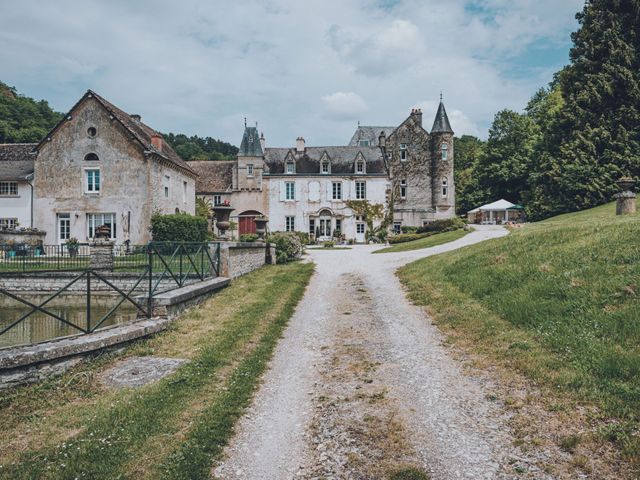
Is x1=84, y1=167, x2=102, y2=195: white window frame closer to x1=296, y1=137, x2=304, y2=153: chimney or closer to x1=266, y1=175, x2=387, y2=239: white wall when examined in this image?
x1=266, y1=175, x2=387, y2=239: white wall

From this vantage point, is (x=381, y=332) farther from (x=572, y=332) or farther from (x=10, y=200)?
(x=10, y=200)

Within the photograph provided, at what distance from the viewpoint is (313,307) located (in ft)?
36.8

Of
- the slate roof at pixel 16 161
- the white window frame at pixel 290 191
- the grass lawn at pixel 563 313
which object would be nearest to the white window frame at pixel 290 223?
the white window frame at pixel 290 191

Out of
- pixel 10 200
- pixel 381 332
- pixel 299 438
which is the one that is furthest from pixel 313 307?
pixel 10 200

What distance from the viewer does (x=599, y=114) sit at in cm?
3045

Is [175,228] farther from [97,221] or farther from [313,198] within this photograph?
[313,198]

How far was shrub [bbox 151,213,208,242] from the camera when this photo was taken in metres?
27.0

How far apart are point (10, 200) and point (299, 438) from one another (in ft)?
105

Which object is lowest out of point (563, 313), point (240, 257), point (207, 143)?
point (563, 313)

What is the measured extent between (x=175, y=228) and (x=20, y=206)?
35.6 ft

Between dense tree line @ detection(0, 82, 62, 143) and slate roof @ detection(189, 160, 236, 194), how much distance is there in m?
18.9

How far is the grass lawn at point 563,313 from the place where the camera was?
16.6 feet

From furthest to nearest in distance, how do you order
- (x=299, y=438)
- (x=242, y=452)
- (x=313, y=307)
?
(x=313, y=307) → (x=299, y=438) → (x=242, y=452)

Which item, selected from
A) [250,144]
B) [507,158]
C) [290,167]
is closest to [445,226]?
[290,167]
